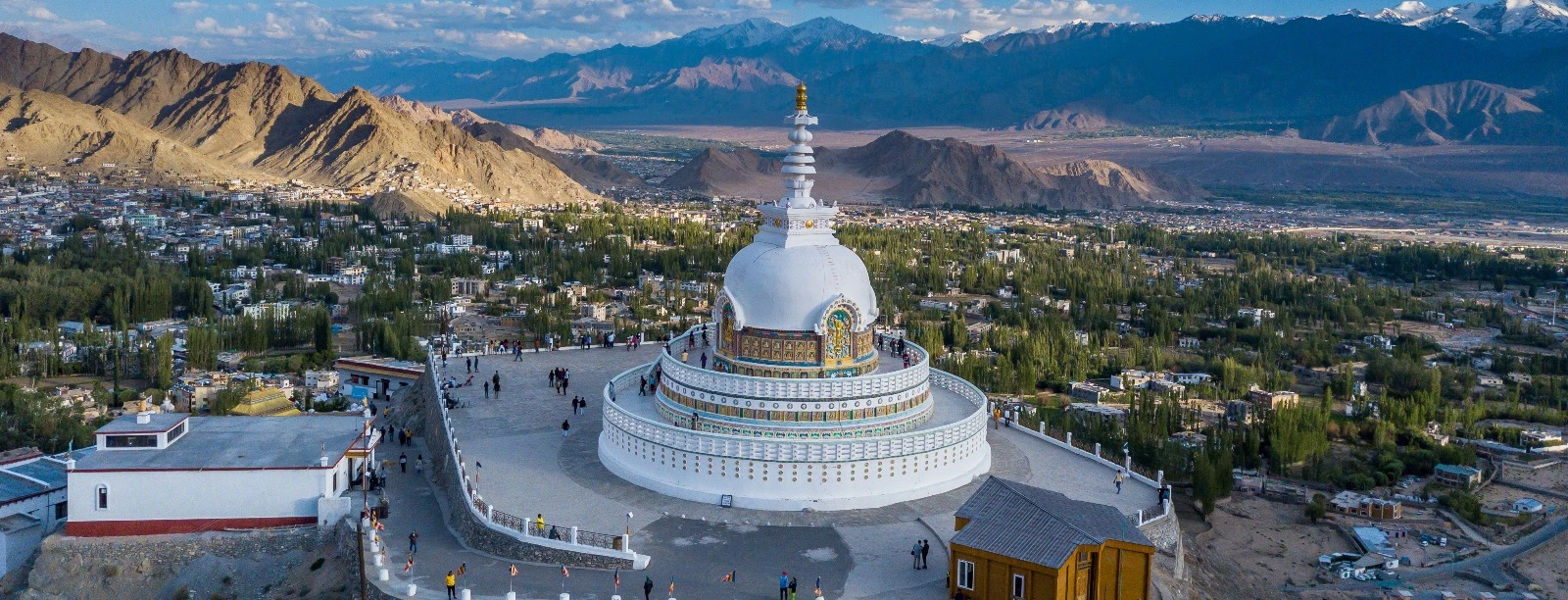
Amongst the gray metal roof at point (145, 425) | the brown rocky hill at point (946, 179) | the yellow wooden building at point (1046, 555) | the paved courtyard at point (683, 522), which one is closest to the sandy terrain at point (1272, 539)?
the paved courtyard at point (683, 522)

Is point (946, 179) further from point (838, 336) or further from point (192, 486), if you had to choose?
point (192, 486)

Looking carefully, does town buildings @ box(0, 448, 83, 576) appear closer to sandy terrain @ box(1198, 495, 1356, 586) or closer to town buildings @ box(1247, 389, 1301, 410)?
sandy terrain @ box(1198, 495, 1356, 586)

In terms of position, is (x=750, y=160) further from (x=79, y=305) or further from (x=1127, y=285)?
(x=79, y=305)

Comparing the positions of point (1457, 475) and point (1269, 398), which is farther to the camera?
point (1269, 398)

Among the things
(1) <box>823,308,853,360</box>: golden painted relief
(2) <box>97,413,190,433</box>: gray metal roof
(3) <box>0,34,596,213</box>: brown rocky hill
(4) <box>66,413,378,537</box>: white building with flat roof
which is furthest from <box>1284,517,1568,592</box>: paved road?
(3) <box>0,34,596,213</box>: brown rocky hill

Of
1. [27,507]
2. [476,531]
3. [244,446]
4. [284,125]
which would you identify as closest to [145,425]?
[244,446]

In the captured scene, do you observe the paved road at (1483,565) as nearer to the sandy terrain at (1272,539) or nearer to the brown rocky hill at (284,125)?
the sandy terrain at (1272,539)
